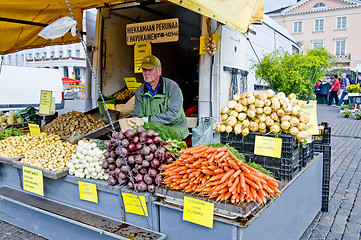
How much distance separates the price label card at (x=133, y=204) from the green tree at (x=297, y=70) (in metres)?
3.27

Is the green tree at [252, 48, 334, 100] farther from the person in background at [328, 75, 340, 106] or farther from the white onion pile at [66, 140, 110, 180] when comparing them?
the person in background at [328, 75, 340, 106]

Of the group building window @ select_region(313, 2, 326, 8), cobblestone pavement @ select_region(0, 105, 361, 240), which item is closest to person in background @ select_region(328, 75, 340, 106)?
cobblestone pavement @ select_region(0, 105, 361, 240)

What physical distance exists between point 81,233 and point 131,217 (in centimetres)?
66

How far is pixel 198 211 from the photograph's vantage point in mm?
2082

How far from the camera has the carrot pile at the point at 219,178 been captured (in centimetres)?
205

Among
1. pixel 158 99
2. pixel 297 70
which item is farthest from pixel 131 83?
pixel 297 70

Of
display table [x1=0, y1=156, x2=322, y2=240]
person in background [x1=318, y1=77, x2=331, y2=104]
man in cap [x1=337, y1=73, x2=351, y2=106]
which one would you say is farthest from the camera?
person in background [x1=318, y1=77, x2=331, y2=104]

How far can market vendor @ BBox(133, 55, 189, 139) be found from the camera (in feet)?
13.5

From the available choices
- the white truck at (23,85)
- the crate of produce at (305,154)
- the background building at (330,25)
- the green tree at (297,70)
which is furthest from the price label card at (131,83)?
the background building at (330,25)

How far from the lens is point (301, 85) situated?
4.53m

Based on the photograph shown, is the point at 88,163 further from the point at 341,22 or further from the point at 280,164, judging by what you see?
the point at 341,22

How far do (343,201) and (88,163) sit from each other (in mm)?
3876

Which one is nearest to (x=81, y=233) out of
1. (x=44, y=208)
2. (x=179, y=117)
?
(x=44, y=208)

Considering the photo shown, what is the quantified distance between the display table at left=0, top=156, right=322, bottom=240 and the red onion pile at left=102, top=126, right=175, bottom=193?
0.10 m
